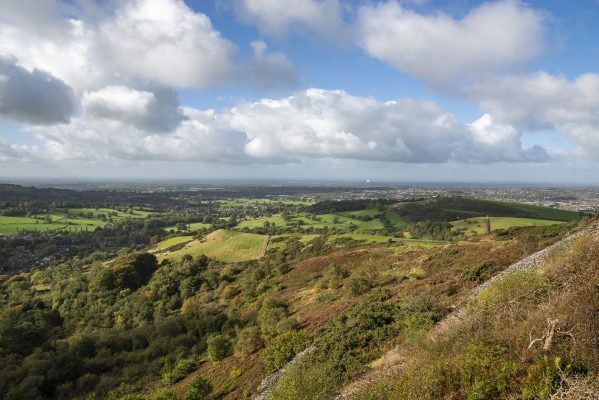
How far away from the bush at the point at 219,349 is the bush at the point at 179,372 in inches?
57.5

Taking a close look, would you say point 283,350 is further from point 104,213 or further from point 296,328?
point 104,213

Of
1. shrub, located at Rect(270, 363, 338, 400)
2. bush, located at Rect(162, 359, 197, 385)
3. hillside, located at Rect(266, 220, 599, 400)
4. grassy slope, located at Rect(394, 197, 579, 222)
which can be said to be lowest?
bush, located at Rect(162, 359, 197, 385)

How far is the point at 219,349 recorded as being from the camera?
2325 centimetres

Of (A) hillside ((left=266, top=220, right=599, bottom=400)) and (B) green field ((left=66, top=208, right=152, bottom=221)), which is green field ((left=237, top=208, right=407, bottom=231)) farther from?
(A) hillside ((left=266, top=220, right=599, bottom=400))

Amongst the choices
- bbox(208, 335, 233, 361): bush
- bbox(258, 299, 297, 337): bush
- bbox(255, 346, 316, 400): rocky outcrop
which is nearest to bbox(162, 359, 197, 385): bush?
bbox(208, 335, 233, 361): bush

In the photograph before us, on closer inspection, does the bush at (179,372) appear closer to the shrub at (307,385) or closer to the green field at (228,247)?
the shrub at (307,385)

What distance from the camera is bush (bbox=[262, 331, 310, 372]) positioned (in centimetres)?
1692

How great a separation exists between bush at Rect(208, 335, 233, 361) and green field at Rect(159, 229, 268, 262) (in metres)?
47.8

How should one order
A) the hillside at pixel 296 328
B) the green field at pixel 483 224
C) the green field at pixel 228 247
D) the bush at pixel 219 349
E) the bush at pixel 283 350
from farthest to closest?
1. the green field at pixel 483 224
2. the green field at pixel 228 247
3. the bush at pixel 219 349
4. the bush at pixel 283 350
5. the hillside at pixel 296 328

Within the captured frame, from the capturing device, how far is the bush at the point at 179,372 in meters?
21.8

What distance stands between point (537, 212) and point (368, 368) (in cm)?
13611

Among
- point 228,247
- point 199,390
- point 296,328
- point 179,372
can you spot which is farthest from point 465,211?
point 199,390

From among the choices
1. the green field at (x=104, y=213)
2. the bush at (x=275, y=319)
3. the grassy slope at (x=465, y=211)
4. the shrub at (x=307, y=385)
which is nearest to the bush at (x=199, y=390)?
the bush at (x=275, y=319)

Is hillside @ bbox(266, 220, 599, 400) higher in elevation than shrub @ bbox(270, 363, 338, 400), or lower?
higher
